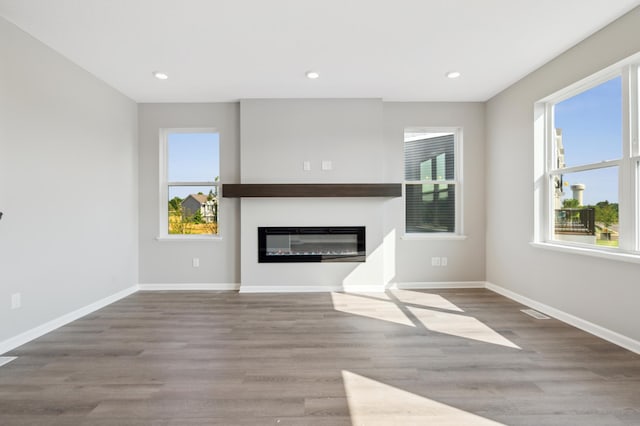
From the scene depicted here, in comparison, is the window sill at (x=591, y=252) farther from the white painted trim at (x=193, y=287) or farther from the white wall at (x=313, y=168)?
the white painted trim at (x=193, y=287)

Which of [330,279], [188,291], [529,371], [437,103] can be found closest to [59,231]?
[188,291]

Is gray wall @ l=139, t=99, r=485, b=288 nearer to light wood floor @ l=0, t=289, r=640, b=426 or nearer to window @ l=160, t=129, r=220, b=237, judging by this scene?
window @ l=160, t=129, r=220, b=237

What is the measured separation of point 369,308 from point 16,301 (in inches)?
124

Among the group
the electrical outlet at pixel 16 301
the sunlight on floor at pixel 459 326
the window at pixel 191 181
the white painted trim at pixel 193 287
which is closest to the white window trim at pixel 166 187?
the window at pixel 191 181

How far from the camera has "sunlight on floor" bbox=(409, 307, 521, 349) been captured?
2.52 metres

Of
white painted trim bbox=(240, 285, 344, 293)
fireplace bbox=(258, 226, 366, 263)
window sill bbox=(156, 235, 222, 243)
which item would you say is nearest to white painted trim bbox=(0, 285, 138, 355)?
window sill bbox=(156, 235, 222, 243)

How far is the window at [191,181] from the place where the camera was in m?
4.33

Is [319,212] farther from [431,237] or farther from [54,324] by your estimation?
[54,324]

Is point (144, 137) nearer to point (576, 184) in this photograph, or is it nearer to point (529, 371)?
point (529, 371)

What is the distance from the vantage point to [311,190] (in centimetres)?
393

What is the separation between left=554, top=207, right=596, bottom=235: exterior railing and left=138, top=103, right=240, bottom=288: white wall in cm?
381

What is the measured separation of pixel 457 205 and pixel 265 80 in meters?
3.08

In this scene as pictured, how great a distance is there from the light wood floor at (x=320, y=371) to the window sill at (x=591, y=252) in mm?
691

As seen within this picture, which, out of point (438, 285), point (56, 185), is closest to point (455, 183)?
point (438, 285)
